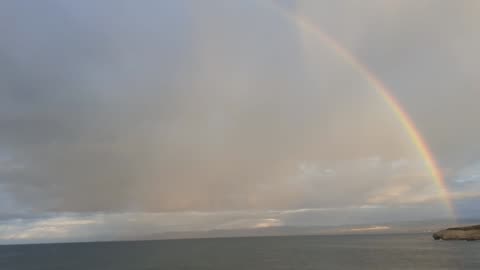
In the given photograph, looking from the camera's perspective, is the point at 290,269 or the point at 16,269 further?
the point at 16,269

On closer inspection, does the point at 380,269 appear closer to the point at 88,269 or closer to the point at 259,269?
the point at 259,269

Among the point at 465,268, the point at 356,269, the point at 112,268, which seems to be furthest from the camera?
the point at 112,268

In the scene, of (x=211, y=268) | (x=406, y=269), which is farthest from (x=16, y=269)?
(x=406, y=269)

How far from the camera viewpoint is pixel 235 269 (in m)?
95.8

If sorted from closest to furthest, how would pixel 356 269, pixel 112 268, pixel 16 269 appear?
1. pixel 356 269
2. pixel 112 268
3. pixel 16 269

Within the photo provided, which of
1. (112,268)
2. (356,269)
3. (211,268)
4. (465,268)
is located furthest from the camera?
(112,268)

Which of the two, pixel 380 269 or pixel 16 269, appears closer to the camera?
pixel 380 269

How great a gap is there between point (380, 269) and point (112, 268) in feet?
258

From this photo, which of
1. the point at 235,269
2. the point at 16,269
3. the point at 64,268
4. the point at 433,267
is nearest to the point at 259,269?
the point at 235,269

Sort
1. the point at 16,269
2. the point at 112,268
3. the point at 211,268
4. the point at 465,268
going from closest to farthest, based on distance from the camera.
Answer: the point at 465,268 → the point at 211,268 → the point at 112,268 → the point at 16,269

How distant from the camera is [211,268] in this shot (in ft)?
321

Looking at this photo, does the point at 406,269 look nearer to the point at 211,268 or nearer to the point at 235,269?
the point at 235,269

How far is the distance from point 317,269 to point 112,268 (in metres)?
64.0

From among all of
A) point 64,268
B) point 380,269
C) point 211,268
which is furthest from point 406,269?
point 64,268
